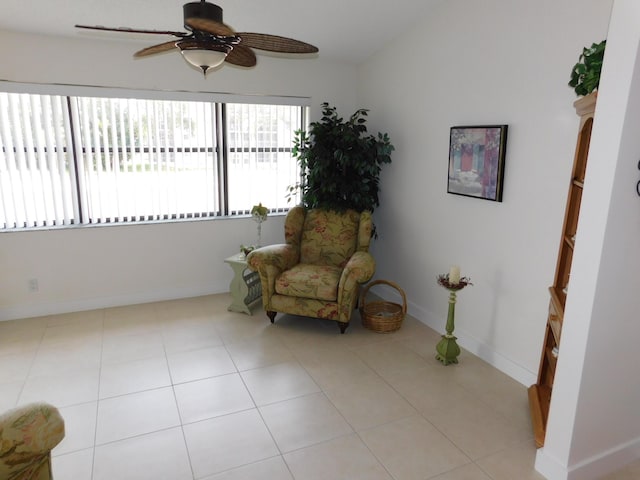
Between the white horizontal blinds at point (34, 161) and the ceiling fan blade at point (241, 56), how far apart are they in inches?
83.7

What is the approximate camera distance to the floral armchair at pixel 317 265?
350 cm

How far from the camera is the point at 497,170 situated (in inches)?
116

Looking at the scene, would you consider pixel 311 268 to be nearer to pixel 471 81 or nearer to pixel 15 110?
pixel 471 81

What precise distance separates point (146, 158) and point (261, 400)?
2.54 meters

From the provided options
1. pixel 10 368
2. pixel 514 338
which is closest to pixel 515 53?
pixel 514 338

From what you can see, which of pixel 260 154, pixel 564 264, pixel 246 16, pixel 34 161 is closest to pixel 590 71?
pixel 564 264

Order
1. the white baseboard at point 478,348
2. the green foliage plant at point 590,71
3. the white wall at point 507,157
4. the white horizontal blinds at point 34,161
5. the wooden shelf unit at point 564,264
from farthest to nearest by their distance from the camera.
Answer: the white horizontal blinds at point 34,161
the white baseboard at point 478,348
the white wall at point 507,157
the wooden shelf unit at point 564,264
the green foliage plant at point 590,71

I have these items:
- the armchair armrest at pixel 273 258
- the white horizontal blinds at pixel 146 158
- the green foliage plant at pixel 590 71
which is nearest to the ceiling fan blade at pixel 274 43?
the green foliage plant at pixel 590 71

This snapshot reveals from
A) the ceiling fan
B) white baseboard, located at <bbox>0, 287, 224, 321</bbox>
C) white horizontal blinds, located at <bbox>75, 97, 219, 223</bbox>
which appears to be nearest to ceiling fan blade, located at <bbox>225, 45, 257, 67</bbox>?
the ceiling fan

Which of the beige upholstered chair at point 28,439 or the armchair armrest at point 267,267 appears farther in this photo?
the armchair armrest at point 267,267

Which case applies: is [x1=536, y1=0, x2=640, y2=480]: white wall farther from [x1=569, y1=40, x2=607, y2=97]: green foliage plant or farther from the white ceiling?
the white ceiling

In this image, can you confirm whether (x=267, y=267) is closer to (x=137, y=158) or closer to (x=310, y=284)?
(x=310, y=284)

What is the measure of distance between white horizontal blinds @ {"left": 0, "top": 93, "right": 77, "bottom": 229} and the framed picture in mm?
3182

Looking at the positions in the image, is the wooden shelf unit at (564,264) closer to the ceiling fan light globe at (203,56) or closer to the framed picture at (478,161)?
the framed picture at (478,161)
